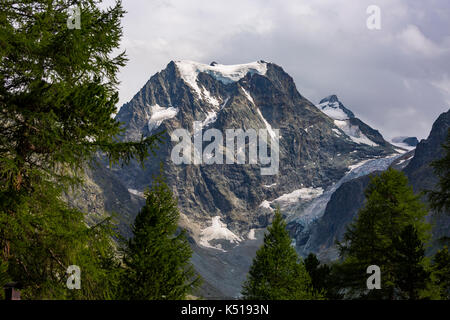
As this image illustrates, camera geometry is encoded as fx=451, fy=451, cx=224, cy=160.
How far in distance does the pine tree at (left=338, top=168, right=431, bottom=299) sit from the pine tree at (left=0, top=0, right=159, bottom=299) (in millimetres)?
13458

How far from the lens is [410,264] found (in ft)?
62.9

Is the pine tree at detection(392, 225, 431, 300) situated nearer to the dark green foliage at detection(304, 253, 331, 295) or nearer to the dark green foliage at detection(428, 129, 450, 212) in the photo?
the dark green foliage at detection(428, 129, 450, 212)

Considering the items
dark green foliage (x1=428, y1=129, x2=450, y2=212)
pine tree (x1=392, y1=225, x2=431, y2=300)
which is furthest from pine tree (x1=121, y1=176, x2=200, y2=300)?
dark green foliage (x1=428, y1=129, x2=450, y2=212)

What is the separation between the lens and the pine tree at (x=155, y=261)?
16.6m

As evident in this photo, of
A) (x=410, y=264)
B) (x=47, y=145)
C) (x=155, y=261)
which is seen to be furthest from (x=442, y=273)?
(x=47, y=145)

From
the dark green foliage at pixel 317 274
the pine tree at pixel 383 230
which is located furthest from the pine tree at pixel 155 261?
the dark green foliage at pixel 317 274

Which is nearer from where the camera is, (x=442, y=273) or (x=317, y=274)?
(x=442, y=273)

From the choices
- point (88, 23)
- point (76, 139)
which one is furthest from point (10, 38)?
point (76, 139)

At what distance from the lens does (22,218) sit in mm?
8930

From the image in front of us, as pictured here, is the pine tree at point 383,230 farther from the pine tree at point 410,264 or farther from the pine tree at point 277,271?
the pine tree at point 277,271

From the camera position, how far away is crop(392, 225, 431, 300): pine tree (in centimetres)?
1891

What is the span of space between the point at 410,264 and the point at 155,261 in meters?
10.8

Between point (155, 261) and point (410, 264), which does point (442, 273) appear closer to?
point (410, 264)
